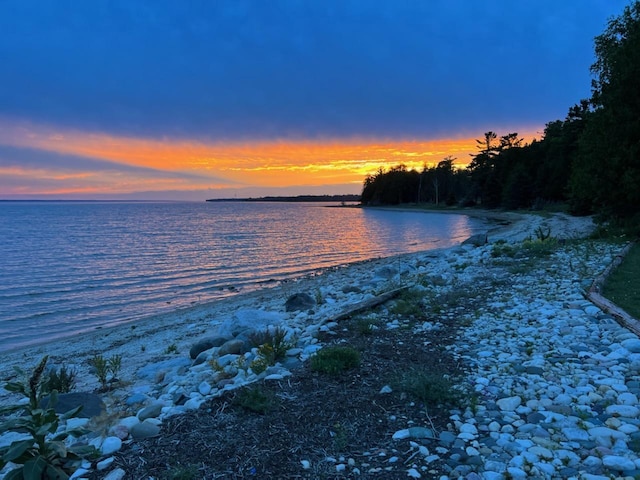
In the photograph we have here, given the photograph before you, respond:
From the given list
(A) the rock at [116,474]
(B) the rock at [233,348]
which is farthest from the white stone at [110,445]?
(B) the rock at [233,348]

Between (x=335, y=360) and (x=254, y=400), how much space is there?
4.17 feet

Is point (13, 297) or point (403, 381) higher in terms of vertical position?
point (403, 381)

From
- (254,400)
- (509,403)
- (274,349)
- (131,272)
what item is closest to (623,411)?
(509,403)

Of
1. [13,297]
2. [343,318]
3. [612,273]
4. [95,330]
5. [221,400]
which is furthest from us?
[13,297]

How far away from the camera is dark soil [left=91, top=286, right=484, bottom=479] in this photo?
3400 millimetres

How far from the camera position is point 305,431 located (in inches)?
156

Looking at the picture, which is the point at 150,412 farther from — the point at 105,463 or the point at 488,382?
the point at 488,382

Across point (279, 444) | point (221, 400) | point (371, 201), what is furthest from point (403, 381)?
point (371, 201)

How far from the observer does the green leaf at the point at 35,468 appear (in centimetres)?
279

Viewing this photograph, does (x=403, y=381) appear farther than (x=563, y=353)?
No

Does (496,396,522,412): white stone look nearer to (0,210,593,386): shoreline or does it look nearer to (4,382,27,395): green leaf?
(4,382,27,395): green leaf

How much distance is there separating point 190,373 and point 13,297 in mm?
14838

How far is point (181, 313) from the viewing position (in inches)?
580

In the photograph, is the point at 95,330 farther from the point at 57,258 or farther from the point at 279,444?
the point at 57,258
